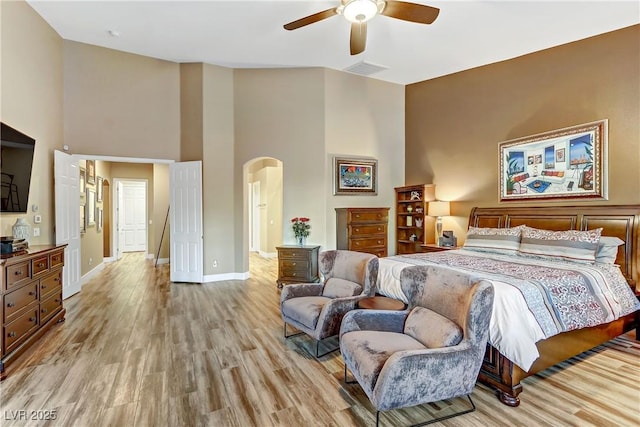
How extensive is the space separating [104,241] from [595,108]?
10.2 meters

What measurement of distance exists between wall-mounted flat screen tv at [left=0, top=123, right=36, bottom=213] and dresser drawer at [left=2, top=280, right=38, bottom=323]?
0.92 metres

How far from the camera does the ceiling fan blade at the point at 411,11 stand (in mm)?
3012

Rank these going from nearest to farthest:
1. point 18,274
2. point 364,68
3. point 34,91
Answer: point 18,274
point 34,91
point 364,68

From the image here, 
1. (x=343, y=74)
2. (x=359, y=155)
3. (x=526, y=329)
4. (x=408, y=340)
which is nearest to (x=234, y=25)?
(x=343, y=74)

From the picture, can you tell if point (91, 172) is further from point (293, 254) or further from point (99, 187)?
point (293, 254)

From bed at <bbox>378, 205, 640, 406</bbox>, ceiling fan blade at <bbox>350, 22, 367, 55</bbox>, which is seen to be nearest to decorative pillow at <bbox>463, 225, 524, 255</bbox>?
bed at <bbox>378, 205, 640, 406</bbox>

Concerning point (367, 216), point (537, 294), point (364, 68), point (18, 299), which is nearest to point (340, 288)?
point (537, 294)

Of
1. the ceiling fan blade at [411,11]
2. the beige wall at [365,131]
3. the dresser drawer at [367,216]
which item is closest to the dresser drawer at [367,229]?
the dresser drawer at [367,216]

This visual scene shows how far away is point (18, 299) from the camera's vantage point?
2936 mm

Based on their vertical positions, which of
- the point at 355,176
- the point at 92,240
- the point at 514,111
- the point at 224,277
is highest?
the point at 514,111

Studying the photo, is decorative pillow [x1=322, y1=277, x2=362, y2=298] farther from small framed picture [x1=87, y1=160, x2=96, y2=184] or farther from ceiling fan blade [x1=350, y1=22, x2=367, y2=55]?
small framed picture [x1=87, y1=160, x2=96, y2=184]

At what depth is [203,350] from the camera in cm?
312

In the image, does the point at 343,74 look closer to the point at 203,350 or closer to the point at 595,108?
the point at 595,108

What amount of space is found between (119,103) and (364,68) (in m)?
4.37
